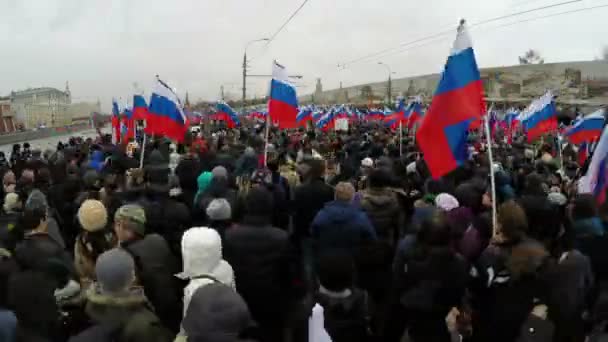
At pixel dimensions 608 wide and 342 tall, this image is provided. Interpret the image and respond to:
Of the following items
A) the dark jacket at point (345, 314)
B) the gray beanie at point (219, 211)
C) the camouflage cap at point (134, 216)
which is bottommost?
the dark jacket at point (345, 314)

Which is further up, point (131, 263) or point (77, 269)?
point (131, 263)

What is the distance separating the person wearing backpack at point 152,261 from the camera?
3.90m

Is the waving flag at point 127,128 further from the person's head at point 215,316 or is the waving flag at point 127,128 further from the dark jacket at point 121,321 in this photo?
the person's head at point 215,316

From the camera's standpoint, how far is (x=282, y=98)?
804cm

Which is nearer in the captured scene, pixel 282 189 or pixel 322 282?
pixel 322 282

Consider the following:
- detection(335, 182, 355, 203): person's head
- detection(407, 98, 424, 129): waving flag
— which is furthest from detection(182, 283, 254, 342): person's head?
detection(407, 98, 424, 129): waving flag

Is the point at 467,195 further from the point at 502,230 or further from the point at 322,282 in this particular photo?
the point at 322,282

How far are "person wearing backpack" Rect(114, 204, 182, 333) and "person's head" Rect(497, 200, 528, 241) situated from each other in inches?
92.1

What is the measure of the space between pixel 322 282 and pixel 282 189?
10.9 ft

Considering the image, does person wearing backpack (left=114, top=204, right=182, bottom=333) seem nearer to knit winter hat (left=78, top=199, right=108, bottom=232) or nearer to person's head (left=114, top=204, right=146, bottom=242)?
person's head (left=114, top=204, right=146, bottom=242)

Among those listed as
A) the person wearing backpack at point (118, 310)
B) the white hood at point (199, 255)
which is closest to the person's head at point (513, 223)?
the white hood at point (199, 255)

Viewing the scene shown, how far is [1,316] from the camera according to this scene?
3.12 meters

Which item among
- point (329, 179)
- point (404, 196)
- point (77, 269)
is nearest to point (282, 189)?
point (404, 196)

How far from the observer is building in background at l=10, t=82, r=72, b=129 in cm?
9912
